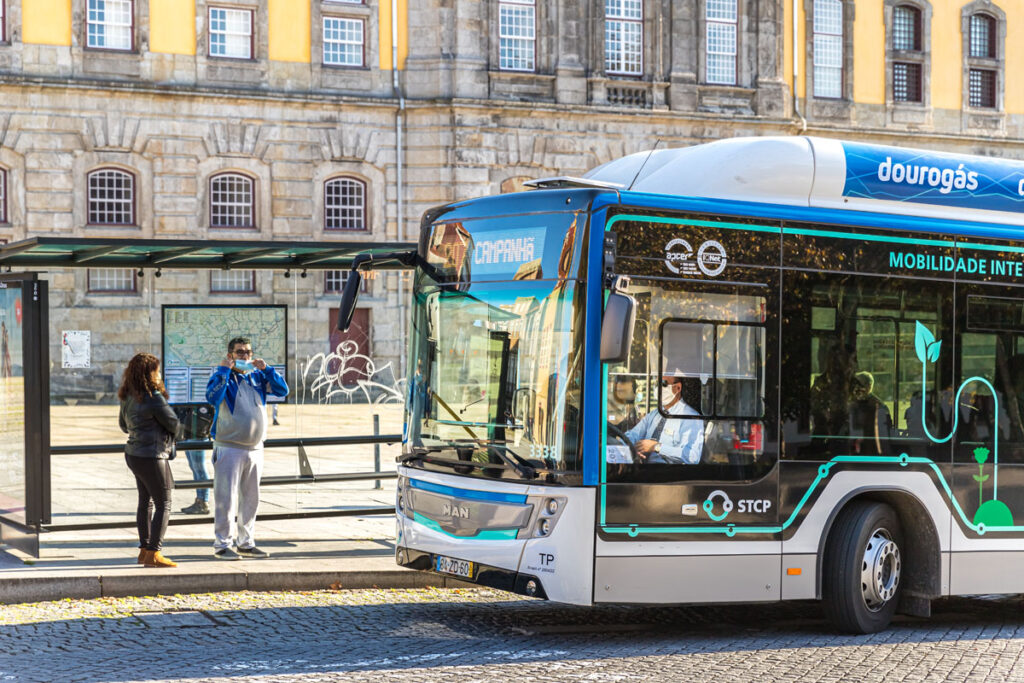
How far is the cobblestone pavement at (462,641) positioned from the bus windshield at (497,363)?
1161 millimetres

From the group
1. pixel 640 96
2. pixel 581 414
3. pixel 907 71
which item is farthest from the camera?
pixel 907 71

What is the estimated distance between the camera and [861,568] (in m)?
9.80

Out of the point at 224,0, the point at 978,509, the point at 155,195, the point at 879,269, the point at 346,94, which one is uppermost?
the point at 224,0

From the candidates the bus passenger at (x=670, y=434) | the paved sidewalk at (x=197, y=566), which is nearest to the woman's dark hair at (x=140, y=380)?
the paved sidewalk at (x=197, y=566)

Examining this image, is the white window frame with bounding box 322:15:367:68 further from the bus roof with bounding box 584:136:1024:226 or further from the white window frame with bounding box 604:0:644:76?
the bus roof with bounding box 584:136:1024:226

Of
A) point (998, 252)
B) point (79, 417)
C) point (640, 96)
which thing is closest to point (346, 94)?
point (640, 96)

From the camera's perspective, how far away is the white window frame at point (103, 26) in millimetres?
31938

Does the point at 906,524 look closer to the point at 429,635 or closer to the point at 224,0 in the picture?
the point at 429,635

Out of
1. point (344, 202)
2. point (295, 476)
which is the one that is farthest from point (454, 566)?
point (344, 202)

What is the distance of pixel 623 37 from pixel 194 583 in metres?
27.4

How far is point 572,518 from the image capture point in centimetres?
884

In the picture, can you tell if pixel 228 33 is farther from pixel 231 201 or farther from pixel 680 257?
pixel 680 257

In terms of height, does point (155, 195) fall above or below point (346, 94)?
below

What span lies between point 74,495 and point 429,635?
4.70m
